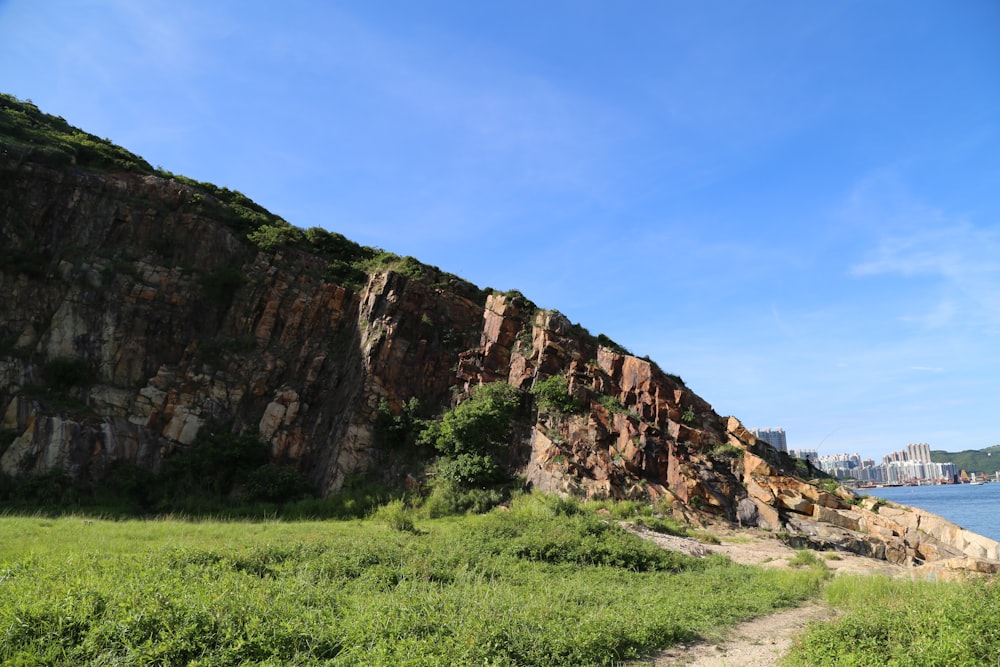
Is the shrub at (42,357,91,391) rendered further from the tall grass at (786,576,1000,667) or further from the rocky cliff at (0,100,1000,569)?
the tall grass at (786,576,1000,667)

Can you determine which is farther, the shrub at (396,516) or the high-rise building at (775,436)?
the high-rise building at (775,436)

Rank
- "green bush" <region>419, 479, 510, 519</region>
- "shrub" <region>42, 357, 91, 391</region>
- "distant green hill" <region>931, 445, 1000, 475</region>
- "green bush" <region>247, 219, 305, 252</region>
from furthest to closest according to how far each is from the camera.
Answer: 1. "distant green hill" <region>931, 445, 1000, 475</region>
2. "green bush" <region>247, 219, 305, 252</region>
3. "shrub" <region>42, 357, 91, 391</region>
4. "green bush" <region>419, 479, 510, 519</region>

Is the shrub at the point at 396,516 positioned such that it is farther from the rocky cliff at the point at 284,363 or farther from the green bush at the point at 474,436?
the rocky cliff at the point at 284,363

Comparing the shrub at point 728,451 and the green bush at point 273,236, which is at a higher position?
the green bush at point 273,236

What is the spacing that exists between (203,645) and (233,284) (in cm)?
2456

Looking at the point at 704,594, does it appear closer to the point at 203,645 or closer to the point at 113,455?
the point at 203,645

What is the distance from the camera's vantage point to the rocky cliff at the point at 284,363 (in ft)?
72.7

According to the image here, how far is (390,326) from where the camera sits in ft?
90.4

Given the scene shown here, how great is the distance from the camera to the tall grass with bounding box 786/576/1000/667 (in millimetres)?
6855

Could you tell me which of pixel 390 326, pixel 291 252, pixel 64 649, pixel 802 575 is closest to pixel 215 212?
pixel 291 252

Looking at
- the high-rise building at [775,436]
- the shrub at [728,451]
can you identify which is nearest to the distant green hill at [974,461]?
the high-rise building at [775,436]

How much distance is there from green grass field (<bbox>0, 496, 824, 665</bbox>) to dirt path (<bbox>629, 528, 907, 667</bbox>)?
320mm

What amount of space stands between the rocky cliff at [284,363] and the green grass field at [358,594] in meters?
7.05

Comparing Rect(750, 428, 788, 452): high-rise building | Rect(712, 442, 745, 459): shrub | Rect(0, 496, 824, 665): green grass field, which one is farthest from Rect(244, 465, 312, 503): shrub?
Rect(750, 428, 788, 452): high-rise building
